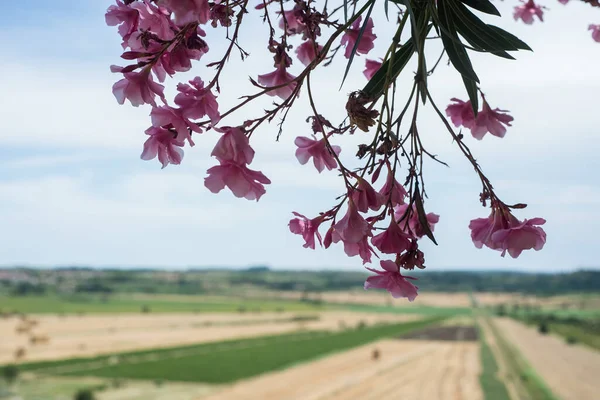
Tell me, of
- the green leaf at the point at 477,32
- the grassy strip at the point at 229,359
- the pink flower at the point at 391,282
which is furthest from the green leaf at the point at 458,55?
the grassy strip at the point at 229,359

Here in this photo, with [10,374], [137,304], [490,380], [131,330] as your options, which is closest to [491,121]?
[490,380]

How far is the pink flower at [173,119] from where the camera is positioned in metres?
0.65

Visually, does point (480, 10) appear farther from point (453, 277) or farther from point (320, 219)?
point (453, 277)

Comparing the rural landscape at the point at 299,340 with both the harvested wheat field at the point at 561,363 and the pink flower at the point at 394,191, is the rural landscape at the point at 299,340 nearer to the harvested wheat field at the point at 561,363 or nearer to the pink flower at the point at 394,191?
the harvested wheat field at the point at 561,363

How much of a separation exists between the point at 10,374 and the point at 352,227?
29.7 metres

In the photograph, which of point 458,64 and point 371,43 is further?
point 371,43

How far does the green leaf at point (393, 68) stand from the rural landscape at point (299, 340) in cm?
2255

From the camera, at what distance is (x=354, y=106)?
69 centimetres

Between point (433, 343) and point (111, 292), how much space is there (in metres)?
43.1

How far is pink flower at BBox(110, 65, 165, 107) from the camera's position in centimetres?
69

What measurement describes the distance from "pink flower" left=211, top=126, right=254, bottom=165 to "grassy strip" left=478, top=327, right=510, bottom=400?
23179 mm

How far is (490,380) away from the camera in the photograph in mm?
26266

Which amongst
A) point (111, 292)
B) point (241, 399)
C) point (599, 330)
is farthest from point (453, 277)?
point (241, 399)

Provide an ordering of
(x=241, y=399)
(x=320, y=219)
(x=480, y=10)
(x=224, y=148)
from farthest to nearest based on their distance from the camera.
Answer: (x=241, y=399) → (x=480, y=10) → (x=320, y=219) → (x=224, y=148)
